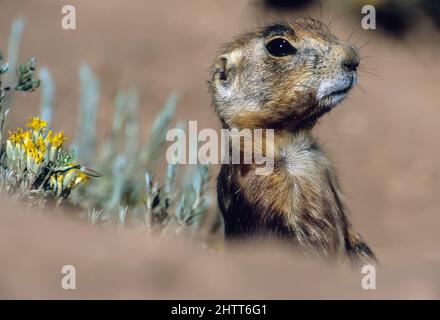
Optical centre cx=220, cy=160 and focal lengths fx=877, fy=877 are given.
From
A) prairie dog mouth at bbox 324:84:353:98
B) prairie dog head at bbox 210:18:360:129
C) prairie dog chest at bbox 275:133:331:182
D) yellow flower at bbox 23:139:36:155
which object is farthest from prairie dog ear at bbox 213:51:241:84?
yellow flower at bbox 23:139:36:155

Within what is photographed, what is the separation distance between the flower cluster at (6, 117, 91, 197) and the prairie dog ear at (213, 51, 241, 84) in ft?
2.74

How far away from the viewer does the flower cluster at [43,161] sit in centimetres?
368

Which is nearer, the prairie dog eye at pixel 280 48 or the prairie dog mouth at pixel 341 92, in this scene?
the prairie dog mouth at pixel 341 92

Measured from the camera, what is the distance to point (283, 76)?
13.1ft

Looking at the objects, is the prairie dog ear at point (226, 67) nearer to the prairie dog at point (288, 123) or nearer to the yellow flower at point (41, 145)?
the prairie dog at point (288, 123)

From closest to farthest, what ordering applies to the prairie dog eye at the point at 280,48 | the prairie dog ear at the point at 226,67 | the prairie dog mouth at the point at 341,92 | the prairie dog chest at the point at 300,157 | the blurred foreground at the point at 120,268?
1. the blurred foreground at the point at 120,268
2. the prairie dog mouth at the point at 341,92
3. the prairie dog chest at the point at 300,157
4. the prairie dog eye at the point at 280,48
5. the prairie dog ear at the point at 226,67

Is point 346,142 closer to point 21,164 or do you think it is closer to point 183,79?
point 183,79

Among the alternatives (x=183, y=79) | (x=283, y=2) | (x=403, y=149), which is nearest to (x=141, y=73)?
(x=183, y=79)

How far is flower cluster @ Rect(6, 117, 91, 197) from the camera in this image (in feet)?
12.1

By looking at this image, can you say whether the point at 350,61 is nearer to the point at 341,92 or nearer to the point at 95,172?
the point at 341,92

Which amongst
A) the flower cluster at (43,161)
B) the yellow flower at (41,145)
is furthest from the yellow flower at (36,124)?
the yellow flower at (41,145)

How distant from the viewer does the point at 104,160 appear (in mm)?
5602

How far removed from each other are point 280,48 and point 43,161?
3.96 feet

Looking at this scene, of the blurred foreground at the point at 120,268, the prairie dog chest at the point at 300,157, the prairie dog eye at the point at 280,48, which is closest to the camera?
the blurred foreground at the point at 120,268
